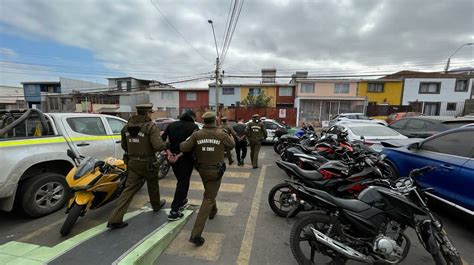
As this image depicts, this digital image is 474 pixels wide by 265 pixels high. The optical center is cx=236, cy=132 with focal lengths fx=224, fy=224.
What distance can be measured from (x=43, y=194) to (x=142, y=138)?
2.06 metres

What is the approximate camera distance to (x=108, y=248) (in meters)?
2.65

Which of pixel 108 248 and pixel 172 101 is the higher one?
pixel 172 101

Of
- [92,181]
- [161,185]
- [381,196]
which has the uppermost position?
[381,196]

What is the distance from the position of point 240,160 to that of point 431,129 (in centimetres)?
625

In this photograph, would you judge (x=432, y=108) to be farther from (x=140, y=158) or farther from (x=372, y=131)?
(x=140, y=158)

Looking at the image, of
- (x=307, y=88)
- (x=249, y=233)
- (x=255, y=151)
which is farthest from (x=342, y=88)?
(x=249, y=233)

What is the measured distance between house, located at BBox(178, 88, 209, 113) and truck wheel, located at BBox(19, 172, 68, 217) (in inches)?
1064

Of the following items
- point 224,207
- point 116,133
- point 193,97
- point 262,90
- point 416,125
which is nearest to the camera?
point 224,207

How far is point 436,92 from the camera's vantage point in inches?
1043

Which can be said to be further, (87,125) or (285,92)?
(285,92)

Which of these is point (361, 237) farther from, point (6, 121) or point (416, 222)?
point (6, 121)

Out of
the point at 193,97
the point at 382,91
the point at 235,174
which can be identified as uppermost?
the point at 382,91

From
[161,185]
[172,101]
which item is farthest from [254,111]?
[161,185]

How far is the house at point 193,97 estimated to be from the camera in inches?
1203
